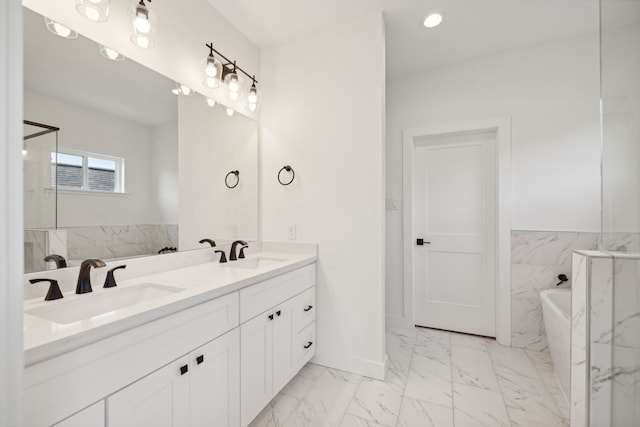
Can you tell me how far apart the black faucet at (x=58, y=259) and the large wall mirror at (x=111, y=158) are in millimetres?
16

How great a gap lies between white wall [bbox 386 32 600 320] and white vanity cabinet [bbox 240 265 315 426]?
2084mm

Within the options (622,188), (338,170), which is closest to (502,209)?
(622,188)

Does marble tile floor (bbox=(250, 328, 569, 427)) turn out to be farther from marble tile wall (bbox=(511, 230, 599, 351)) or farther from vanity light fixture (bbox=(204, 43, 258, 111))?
vanity light fixture (bbox=(204, 43, 258, 111))

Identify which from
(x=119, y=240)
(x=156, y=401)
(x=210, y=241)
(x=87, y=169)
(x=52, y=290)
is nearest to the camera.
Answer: (x=156, y=401)

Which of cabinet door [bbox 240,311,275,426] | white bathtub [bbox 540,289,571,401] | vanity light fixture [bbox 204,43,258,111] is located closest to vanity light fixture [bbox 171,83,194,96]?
vanity light fixture [bbox 204,43,258,111]

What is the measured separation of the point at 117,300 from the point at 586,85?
142 inches

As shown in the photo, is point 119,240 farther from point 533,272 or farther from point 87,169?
point 533,272

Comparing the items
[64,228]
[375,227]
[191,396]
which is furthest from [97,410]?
[375,227]

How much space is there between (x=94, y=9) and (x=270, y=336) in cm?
184

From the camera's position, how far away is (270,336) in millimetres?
1556

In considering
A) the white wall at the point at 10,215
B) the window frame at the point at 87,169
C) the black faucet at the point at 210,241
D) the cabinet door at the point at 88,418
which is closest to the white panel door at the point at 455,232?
the black faucet at the point at 210,241

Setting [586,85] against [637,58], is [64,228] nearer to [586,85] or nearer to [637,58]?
[637,58]

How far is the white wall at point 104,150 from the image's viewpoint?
118 centimetres

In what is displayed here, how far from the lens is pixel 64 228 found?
1213 mm
